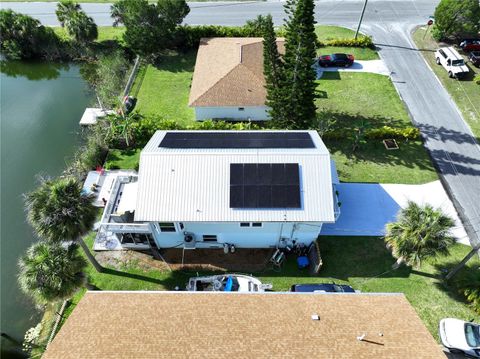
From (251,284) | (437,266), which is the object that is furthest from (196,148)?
(437,266)

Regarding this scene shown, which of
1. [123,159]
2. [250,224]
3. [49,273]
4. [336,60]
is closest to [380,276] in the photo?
[250,224]

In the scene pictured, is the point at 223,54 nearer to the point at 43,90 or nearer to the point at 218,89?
the point at 218,89

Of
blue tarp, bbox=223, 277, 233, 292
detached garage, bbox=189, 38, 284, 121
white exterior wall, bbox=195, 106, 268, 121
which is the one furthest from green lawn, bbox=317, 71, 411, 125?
blue tarp, bbox=223, 277, 233, 292

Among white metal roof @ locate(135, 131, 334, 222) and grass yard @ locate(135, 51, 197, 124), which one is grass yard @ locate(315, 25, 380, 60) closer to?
grass yard @ locate(135, 51, 197, 124)

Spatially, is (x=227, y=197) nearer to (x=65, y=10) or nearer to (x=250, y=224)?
(x=250, y=224)

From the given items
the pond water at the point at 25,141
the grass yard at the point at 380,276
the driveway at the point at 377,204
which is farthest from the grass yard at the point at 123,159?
the driveway at the point at 377,204

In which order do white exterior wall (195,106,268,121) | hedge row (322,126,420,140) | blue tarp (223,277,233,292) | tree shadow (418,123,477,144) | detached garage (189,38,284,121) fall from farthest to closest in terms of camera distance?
white exterior wall (195,106,268,121) → detached garage (189,38,284,121) → tree shadow (418,123,477,144) → hedge row (322,126,420,140) → blue tarp (223,277,233,292)
